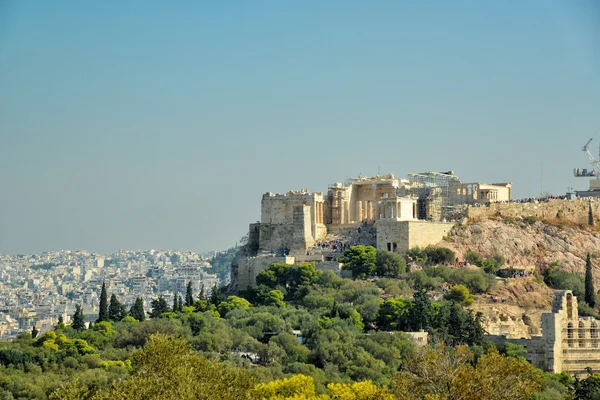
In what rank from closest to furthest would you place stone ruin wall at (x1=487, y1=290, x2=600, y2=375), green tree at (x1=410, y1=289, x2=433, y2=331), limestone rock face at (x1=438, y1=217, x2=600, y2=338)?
stone ruin wall at (x1=487, y1=290, x2=600, y2=375) → green tree at (x1=410, y1=289, x2=433, y2=331) → limestone rock face at (x1=438, y1=217, x2=600, y2=338)

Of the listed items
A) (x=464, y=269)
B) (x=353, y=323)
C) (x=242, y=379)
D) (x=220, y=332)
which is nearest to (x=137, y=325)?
(x=220, y=332)

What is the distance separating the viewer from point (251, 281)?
7388 centimetres

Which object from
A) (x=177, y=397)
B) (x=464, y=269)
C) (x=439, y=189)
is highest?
(x=439, y=189)

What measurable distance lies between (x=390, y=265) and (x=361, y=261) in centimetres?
186

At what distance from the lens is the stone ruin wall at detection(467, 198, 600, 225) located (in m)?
75.0

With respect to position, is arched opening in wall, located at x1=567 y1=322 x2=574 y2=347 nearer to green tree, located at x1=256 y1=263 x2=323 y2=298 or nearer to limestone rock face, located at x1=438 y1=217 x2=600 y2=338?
limestone rock face, located at x1=438 y1=217 x2=600 y2=338

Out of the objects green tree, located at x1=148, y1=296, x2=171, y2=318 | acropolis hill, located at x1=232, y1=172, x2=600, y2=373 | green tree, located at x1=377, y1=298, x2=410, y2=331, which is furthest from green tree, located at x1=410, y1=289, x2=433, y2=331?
green tree, located at x1=148, y1=296, x2=171, y2=318

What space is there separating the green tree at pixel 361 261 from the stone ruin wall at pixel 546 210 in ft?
26.8

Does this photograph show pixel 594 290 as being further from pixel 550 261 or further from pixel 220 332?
pixel 220 332

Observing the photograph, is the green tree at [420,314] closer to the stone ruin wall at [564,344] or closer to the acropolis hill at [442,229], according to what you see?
the acropolis hill at [442,229]

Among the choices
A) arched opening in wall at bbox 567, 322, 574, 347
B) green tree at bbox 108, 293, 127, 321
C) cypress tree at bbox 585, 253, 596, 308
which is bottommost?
arched opening in wall at bbox 567, 322, 574, 347

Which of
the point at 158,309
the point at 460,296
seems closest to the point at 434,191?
the point at 460,296

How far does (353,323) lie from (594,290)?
50.3ft

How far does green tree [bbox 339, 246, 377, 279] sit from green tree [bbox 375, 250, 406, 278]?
418mm
